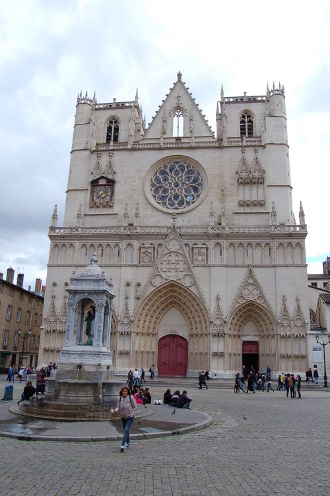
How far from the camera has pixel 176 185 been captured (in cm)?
4000

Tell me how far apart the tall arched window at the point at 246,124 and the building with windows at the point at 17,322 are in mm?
29399

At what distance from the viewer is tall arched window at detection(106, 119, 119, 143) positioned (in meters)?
43.3

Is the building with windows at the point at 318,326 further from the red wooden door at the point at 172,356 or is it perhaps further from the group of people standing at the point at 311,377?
the red wooden door at the point at 172,356

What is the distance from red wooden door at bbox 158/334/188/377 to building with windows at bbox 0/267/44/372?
13.9m

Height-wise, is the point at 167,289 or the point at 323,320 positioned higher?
the point at 167,289

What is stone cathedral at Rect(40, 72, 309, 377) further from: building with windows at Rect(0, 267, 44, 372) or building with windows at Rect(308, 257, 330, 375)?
building with windows at Rect(0, 267, 44, 372)

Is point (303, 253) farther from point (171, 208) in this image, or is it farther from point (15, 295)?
point (15, 295)

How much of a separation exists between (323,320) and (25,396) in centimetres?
2814

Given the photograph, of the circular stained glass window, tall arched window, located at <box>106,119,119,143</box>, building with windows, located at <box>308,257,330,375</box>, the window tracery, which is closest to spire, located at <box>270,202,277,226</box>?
the circular stained glass window

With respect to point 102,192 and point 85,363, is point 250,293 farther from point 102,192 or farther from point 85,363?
point 85,363

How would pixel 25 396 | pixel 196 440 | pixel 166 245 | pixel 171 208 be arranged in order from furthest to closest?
1. pixel 171 208
2. pixel 166 245
3. pixel 25 396
4. pixel 196 440

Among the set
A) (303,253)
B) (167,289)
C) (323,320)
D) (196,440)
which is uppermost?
(303,253)

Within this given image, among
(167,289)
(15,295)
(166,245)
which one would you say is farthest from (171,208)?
(15,295)

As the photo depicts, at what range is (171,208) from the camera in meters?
39.0
